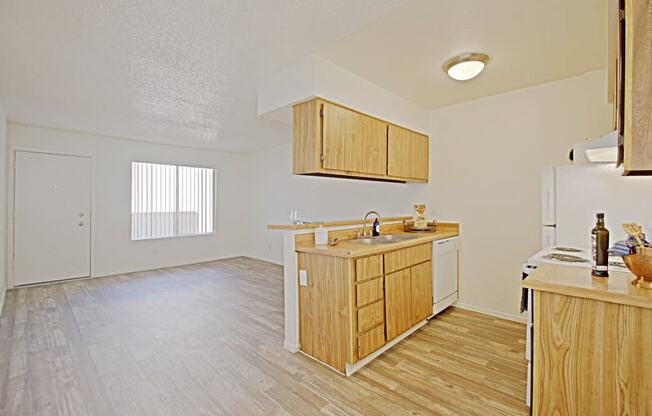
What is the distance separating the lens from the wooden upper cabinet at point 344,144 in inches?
104

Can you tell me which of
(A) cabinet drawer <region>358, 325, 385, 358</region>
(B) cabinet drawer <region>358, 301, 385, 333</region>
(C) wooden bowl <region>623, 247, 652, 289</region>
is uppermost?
(C) wooden bowl <region>623, 247, 652, 289</region>

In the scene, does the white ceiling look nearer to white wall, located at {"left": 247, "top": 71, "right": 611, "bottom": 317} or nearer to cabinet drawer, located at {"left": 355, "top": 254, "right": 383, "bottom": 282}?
white wall, located at {"left": 247, "top": 71, "right": 611, "bottom": 317}

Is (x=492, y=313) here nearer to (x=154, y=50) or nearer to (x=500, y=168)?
(x=500, y=168)

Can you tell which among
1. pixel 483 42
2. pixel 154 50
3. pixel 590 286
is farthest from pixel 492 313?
pixel 154 50

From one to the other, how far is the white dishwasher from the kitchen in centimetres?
4

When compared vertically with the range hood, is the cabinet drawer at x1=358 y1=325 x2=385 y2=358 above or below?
below

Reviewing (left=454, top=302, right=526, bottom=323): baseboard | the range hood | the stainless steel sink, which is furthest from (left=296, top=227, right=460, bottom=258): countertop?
the range hood

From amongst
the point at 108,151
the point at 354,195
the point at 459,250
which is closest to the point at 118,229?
the point at 108,151

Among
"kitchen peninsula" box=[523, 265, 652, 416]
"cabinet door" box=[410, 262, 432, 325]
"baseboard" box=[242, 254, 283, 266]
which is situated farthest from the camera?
"baseboard" box=[242, 254, 283, 266]

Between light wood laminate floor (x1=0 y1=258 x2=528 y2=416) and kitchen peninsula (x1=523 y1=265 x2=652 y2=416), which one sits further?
light wood laminate floor (x1=0 y1=258 x2=528 y2=416)

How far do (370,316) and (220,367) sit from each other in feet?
4.04

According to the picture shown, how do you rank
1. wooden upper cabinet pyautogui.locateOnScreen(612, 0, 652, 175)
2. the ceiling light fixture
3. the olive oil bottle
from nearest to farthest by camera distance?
wooden upper cabinet pyautogui.locateOnScreen(612, 0, 652, 175) < the olive oil bottle < the ceiling light fixture

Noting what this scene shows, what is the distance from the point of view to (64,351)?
265 centimetres

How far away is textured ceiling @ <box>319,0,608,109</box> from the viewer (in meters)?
1.96
